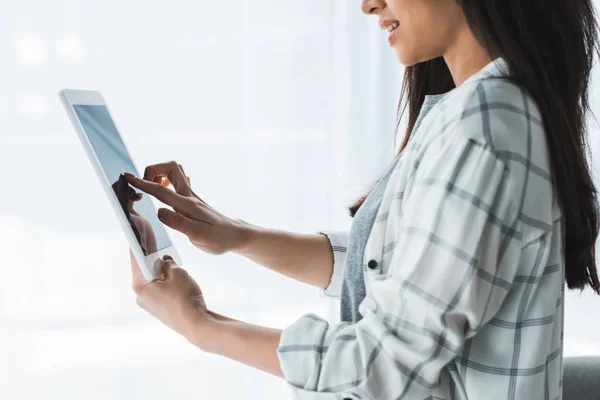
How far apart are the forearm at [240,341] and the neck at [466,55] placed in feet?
1.15

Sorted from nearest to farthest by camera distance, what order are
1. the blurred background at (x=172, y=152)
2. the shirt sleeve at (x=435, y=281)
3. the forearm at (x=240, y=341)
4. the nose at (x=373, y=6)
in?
the shirt sleeve at (x=435, y=281), the forearm at (x=240, y=341), the nose at (x=373, y=6), the blurred background at (x=172, y=152)

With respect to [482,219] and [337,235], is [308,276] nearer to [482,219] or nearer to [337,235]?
[337,235]

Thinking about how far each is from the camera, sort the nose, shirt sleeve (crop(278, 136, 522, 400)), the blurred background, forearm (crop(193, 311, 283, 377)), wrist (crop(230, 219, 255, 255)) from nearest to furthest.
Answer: shirt sleeve (crop(278, 136, 522, 400))
forearm (crop(193, 311, 283, 377))
the nose
wrist (crop(230, 219, 255, 255))
the blurred background

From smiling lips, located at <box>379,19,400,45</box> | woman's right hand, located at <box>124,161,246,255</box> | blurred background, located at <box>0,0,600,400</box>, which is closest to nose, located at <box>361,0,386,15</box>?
smiling lips, located at <box>379,19,400,45</box>

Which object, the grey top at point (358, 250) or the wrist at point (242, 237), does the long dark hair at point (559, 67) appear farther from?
the wrist at point (242, 237)

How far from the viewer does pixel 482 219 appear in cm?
64

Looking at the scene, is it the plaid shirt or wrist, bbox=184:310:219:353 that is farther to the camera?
wrist, bbox=184:310:219:353

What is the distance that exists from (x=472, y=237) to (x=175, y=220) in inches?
17.4

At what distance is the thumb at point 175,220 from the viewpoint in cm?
91

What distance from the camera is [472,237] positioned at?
64 centimetres

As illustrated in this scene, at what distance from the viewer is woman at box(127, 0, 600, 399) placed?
647 millimetres

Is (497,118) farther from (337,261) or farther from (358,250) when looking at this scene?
(337,261)

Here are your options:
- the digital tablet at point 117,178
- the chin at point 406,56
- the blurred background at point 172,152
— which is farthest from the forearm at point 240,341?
the blurred background at point 172,152

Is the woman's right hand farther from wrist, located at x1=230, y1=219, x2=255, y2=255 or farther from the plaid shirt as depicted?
the plaid shirt
